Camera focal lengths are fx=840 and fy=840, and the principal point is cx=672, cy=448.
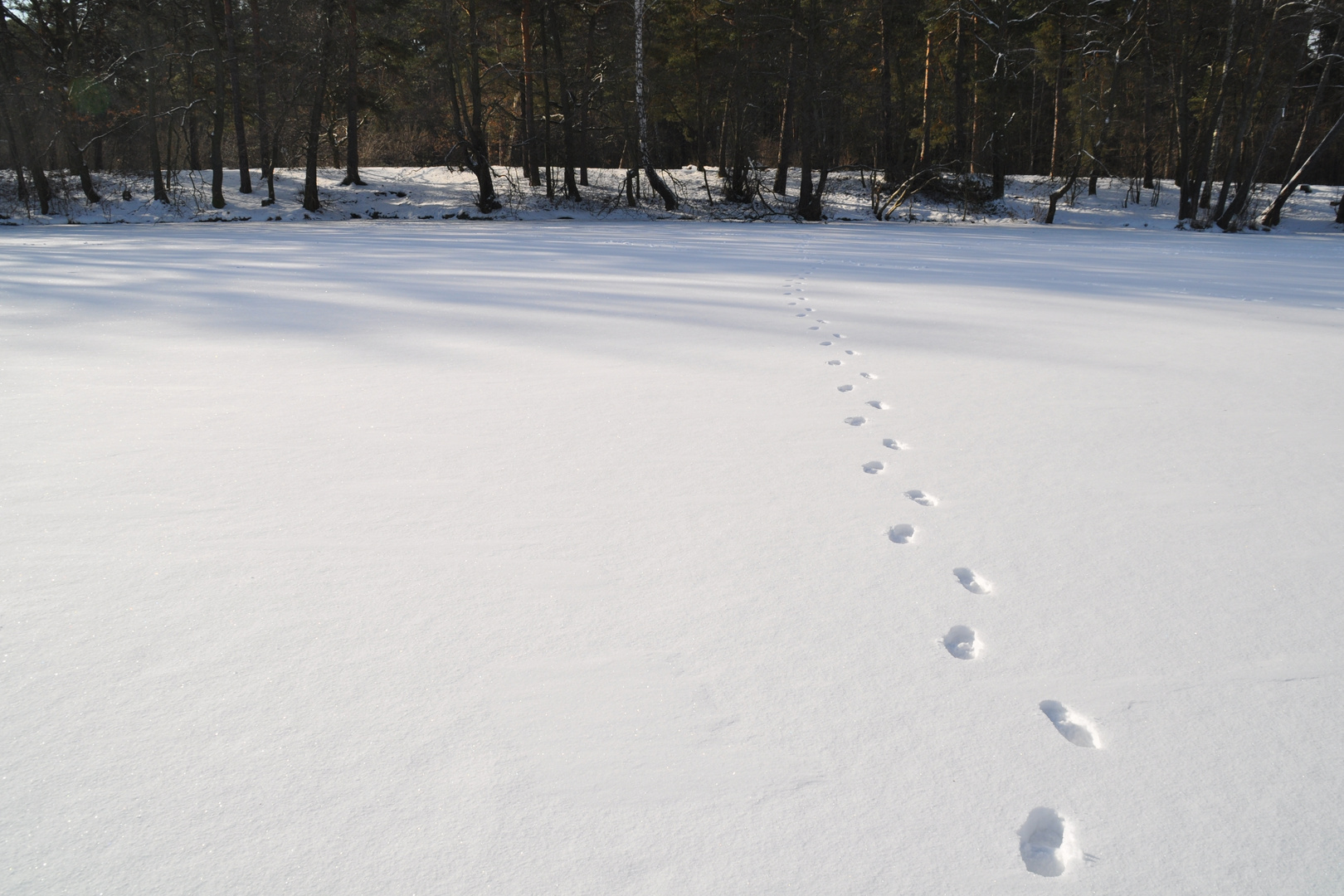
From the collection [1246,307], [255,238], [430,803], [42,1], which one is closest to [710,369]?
[430,803]

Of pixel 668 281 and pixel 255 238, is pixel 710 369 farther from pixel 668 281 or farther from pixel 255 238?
pixel 255 238

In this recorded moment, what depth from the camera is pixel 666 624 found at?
154 cm

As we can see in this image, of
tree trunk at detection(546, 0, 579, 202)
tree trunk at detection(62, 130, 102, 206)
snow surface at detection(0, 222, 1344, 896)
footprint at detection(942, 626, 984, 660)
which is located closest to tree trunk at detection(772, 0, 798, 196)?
tree trunk at detection(546, 0, 579, 202)

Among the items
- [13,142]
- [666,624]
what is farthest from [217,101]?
[666,624]

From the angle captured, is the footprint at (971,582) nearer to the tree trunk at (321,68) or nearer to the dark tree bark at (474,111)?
the dark tree bark at (474,111)

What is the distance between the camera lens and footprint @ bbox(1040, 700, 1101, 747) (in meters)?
1.24

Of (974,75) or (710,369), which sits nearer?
(710,369)

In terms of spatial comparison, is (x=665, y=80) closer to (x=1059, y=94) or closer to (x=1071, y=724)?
(x=1059, y=94)

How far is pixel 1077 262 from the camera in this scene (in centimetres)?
857

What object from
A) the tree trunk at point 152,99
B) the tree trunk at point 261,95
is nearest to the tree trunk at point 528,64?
the tree trunk at point 261,95

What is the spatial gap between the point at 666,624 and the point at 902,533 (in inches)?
27.3

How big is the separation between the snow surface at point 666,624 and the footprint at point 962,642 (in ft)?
0.05

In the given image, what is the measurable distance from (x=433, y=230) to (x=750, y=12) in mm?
9952

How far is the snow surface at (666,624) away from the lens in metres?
1.04
